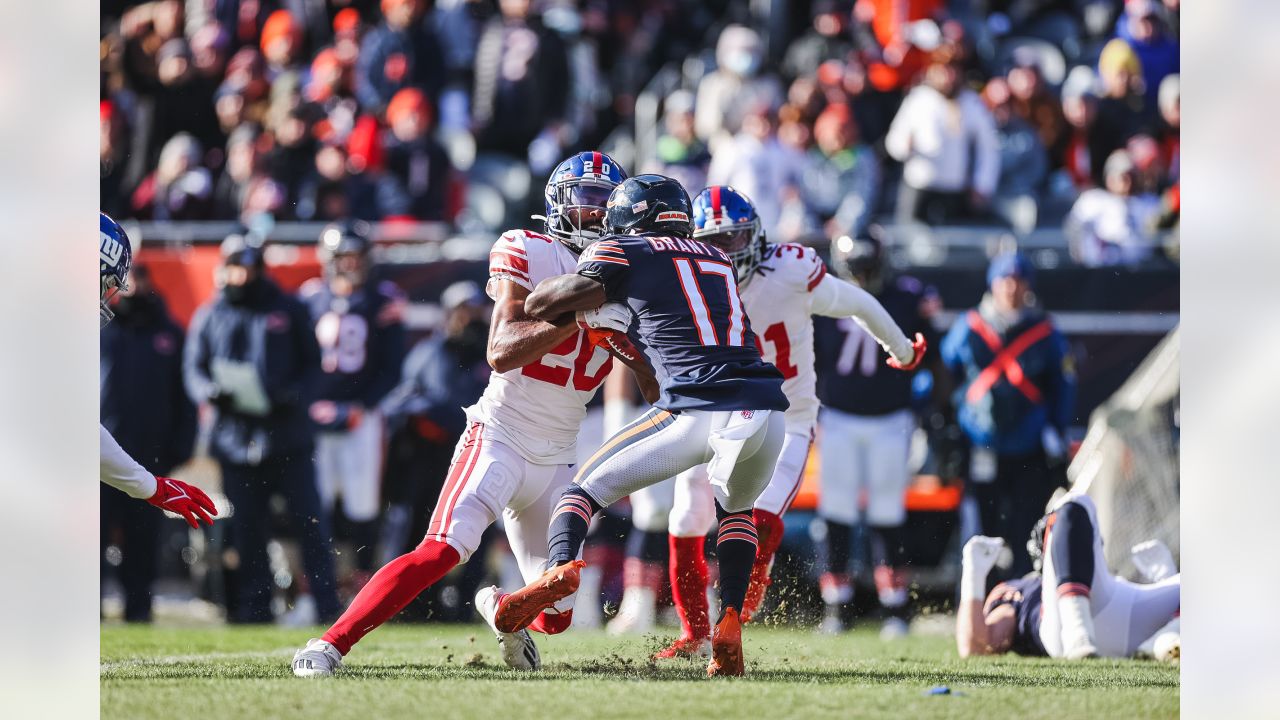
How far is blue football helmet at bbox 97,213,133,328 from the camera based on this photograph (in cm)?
600

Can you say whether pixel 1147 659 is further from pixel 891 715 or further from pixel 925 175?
pixel 925 175

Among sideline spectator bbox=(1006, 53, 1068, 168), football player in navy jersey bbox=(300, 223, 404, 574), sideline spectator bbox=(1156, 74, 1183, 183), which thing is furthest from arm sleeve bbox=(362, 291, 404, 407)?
sideline spectator bbox=(1156, 74, 1183, 183)

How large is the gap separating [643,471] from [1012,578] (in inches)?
154

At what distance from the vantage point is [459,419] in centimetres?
938

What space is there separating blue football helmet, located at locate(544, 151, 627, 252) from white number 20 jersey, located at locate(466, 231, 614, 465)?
82 millimetres

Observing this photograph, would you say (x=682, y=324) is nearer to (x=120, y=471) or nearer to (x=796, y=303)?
(x=796, y=303)

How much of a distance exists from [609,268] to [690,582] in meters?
1.67

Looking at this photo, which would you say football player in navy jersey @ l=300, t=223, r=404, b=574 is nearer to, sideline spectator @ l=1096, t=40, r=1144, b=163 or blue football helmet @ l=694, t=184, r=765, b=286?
blue football helmet @ l=694, t=184, r=765, b=286

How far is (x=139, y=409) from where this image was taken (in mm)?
9586

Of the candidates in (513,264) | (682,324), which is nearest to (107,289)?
(513,264)

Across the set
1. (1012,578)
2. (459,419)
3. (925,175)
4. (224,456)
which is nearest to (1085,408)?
(1012,578)

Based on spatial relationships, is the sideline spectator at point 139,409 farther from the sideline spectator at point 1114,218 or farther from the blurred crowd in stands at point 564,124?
the sideline spectator at point 1114,218

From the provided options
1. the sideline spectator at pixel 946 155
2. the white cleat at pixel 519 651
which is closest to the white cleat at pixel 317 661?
the white cleat at pixel 519 651

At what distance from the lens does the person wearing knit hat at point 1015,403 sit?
908 cm
